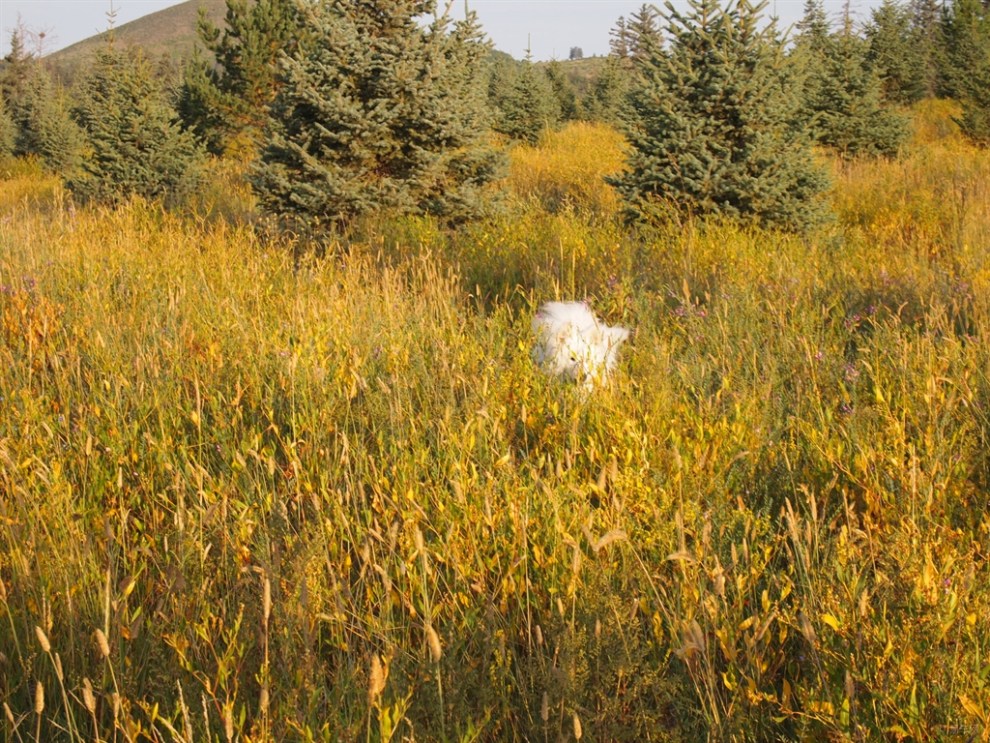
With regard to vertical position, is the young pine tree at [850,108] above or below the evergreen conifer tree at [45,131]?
below

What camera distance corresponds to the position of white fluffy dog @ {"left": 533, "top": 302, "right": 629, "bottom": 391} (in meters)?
3.01

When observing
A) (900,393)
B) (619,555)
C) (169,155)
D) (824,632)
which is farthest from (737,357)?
(169,155)

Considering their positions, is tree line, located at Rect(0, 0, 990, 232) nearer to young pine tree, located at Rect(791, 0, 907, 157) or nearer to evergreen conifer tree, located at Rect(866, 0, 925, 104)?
young pine tree, located at Rect(791, 0, 907, 157)

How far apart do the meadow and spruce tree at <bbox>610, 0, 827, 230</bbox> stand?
89.9 inches

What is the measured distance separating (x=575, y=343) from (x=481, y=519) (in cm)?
159

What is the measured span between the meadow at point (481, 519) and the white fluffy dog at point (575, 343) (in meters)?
0.11

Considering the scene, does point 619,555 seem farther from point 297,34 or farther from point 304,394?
point 297,34

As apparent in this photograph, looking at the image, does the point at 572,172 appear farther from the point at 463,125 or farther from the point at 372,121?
the point at 372,121

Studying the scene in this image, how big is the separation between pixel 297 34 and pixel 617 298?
14.7 meters

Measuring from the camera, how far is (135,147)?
10.3m

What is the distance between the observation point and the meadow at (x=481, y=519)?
1.44 metres

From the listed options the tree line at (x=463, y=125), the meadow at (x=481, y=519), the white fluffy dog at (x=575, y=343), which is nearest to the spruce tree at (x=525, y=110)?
the tree line at (x=463, y=125)

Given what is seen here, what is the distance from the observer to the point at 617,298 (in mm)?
4113

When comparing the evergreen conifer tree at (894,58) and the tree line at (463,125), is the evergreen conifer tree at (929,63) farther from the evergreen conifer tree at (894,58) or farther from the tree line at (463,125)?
the tree line at (463,125)
